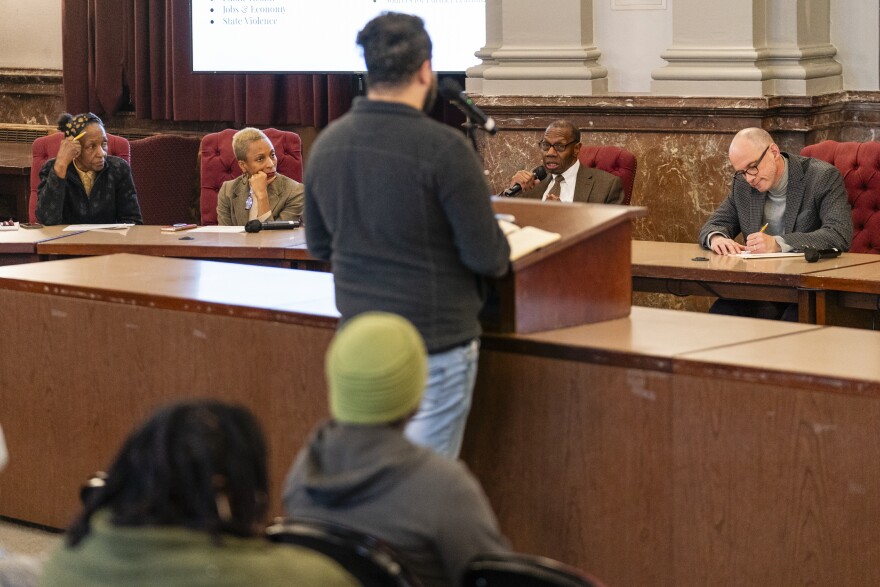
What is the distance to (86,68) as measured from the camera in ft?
30.9

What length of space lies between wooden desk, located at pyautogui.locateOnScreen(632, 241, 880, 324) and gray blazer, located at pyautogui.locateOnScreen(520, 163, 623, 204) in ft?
2.33

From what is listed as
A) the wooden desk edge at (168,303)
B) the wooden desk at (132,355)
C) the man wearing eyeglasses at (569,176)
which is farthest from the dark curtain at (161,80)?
the wooden desk edge at (168,303)

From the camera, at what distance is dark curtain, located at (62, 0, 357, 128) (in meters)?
8.52

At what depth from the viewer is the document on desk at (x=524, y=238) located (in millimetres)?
2957

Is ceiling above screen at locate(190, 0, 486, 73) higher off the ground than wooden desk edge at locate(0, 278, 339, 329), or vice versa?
ceiling above screen at locate(190, 0, 486, 73)

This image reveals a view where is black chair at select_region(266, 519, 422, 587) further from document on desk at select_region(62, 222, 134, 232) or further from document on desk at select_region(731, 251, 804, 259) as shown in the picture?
document on desk at select_region(62, 222, 134, 232)

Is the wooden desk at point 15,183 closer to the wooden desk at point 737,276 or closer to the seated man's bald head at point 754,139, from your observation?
the wooden desk at point 737,276

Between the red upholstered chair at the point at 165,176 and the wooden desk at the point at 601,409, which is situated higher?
the red upholstered chair at the point at 165,176

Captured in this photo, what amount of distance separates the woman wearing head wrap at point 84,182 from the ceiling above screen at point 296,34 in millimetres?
1884

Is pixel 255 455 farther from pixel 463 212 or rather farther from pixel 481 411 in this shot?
pixel 481 411

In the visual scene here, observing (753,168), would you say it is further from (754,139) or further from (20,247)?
(20,247)

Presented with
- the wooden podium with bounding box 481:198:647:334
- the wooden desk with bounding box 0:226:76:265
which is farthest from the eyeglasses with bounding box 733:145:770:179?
the wooden desk with bounding box 0:226:76:265

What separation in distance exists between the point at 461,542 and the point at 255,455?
49 cm

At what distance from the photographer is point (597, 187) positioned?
5.68 metres
